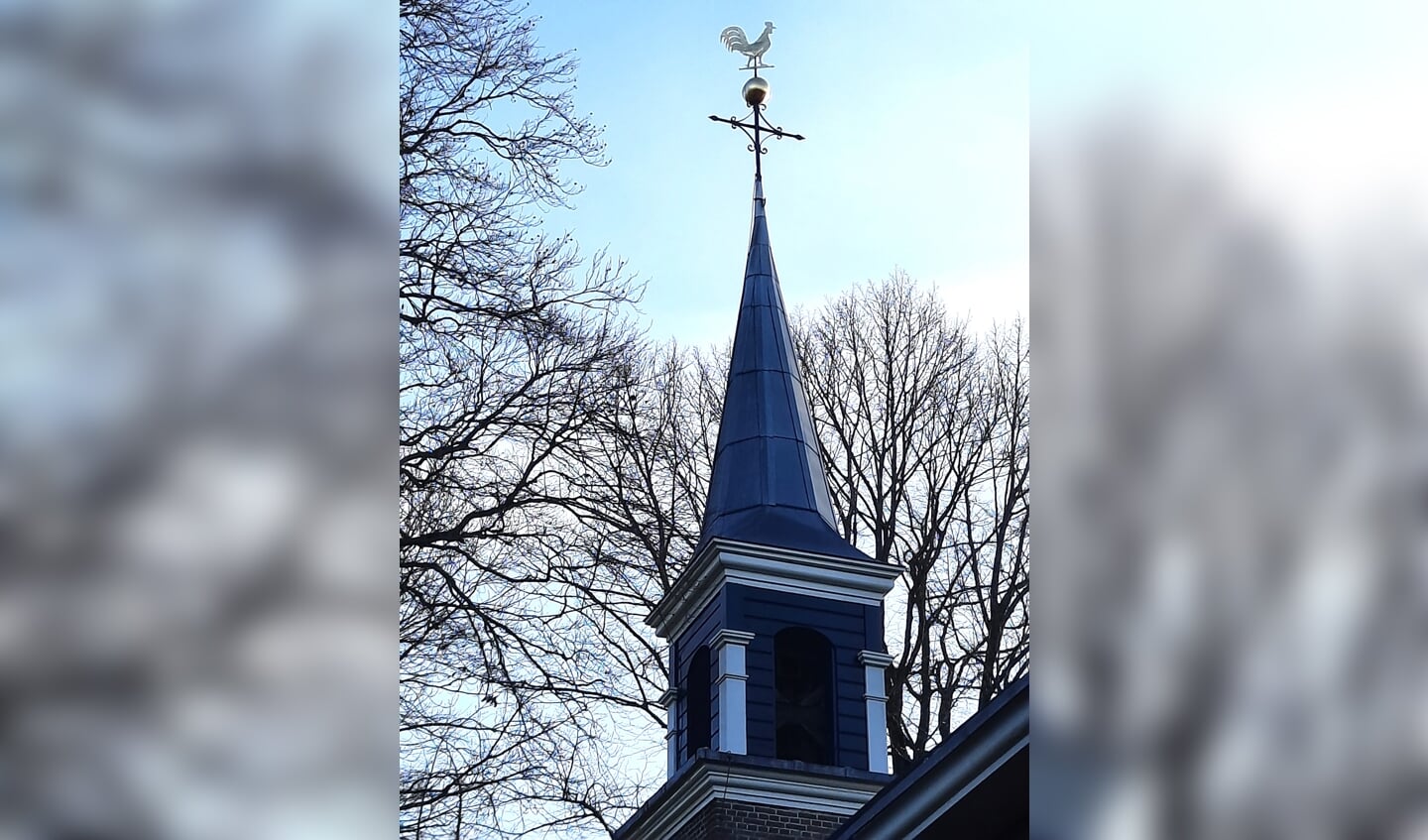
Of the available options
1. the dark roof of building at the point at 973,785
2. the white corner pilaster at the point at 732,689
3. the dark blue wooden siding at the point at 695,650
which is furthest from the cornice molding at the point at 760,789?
the dark roof of building at the point at 973,785

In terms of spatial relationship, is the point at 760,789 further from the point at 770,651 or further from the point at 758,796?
the point at 770,651

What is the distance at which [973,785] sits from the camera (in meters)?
4.54

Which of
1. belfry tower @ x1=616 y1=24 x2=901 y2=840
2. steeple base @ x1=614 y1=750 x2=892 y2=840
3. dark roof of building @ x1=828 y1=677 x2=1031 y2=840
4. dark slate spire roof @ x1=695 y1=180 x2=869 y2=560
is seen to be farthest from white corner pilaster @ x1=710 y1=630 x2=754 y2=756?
dark roof of building @ x1=828 y1=677 x2=1031 y2=840

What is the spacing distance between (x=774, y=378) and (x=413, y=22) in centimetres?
Result: 712

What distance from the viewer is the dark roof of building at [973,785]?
13.9 ft

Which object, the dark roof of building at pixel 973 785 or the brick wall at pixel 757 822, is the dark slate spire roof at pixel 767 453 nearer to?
the brick wall at pixel 757 822

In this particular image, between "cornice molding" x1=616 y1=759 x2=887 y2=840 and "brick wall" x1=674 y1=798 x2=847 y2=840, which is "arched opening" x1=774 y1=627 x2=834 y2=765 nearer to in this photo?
"cornice molding" x1=616 y1=759 x2=887 y2=840

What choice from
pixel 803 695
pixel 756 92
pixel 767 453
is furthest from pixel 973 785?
pixel 756 92

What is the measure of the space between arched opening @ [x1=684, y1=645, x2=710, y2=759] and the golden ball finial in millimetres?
6501

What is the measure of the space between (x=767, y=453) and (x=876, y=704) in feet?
8.10

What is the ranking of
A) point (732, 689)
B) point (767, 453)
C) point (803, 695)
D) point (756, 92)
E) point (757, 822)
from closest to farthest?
point (757, 822) → point (732, 689) → point (803, 695) → point (767, 453) → point (756, 92)
